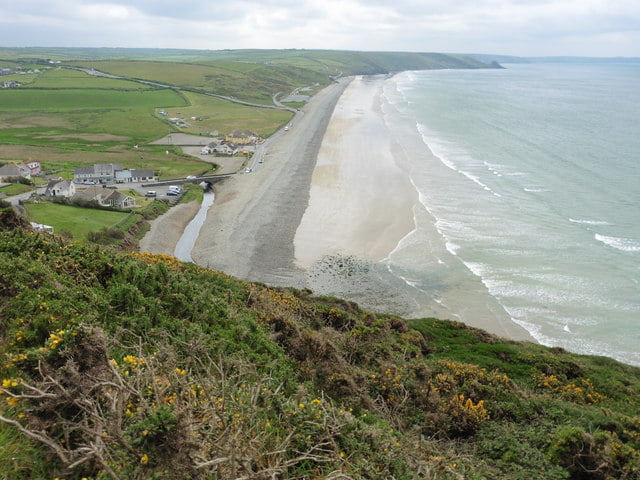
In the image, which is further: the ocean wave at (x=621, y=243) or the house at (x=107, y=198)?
the house at (x=107, y=198)

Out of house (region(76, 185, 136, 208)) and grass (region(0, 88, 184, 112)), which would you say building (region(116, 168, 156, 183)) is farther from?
grass (region(0, 88, 184, 112))

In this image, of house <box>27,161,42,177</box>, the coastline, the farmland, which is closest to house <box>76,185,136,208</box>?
the coastline

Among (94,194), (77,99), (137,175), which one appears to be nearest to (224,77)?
(77,99)

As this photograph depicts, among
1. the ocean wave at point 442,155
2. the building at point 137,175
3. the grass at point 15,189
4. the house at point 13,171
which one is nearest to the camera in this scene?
the grass at point 15,189

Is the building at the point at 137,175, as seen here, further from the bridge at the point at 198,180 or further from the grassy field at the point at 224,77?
the grassy field at the point at 224,77

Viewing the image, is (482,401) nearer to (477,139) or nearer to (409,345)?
(409,345)

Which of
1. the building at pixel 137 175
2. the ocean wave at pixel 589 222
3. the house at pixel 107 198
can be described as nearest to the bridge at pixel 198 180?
the building at pixel 137 175
